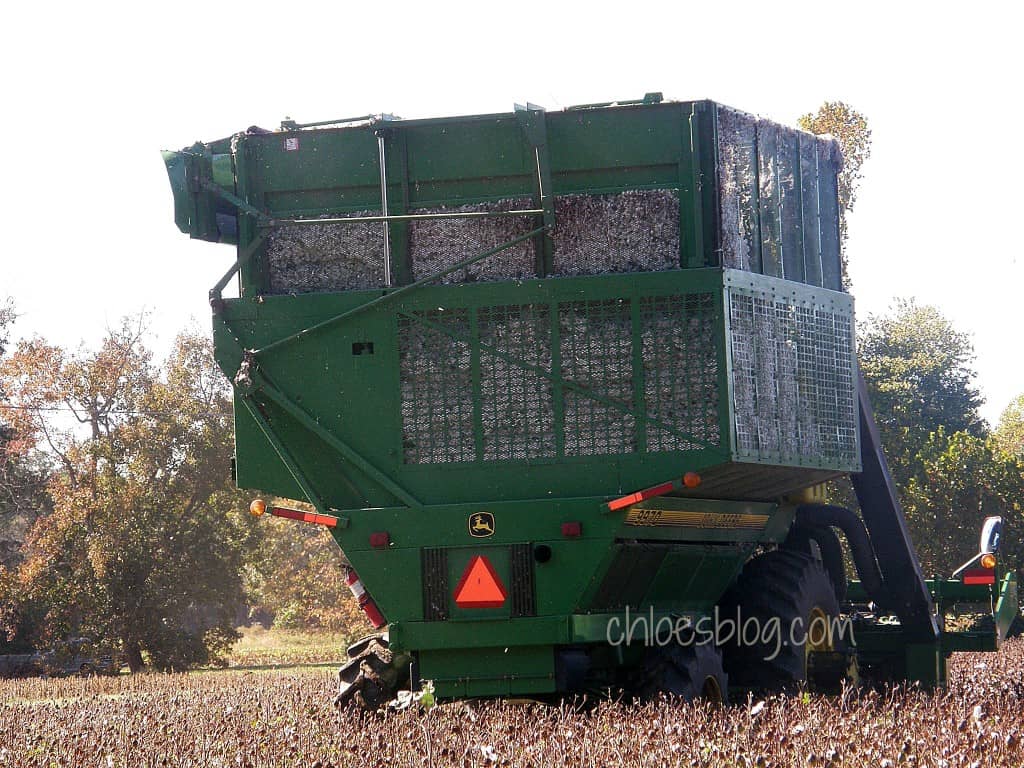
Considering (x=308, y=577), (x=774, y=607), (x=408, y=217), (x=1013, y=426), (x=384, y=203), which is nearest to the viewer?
(x=408, y=217)

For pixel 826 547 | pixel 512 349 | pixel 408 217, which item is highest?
pixel 408 217

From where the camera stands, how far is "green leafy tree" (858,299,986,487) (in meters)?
62.0

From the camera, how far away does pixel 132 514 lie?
32.0 m

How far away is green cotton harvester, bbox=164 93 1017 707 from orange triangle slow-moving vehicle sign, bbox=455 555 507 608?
15 millimetres

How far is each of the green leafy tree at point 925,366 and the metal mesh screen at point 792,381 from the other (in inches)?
1706

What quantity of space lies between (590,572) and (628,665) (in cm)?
105

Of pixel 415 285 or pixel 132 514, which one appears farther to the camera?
pixel 132 514

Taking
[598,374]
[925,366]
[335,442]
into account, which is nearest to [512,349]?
[598,374]

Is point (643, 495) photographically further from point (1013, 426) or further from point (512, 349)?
point (1013, 426)

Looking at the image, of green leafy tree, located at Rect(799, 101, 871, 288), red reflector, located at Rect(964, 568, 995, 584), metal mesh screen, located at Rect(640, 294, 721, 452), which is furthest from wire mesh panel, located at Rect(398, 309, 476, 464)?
green leafy tree, located at Rect(799, 101, 871, 288)

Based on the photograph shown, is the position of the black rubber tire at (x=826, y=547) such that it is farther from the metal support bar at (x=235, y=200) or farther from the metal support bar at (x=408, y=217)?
the metal support bar at (x=235, y=200)

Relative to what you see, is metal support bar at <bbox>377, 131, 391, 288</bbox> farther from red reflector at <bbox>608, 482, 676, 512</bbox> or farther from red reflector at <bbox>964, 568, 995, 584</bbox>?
red reflector at <bbox>964, 568, 995, 584</bbox>

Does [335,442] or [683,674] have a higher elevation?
[335,442]

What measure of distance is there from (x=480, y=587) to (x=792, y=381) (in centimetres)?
250
